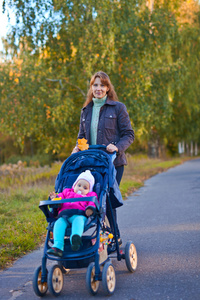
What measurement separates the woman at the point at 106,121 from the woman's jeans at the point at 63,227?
1171mm

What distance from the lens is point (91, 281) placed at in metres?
3.96

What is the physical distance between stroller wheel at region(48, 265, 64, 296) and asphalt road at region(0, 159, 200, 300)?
0.09m

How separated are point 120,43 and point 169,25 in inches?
90.8

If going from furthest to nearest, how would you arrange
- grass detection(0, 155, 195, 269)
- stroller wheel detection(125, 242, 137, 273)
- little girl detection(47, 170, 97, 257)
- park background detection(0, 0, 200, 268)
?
park background detection(0, 0, 200, 268) < grass detection(0, 155, 195, 269) < stroller wheel detection(125, 242, 137, 273) < little girl detection(47, 170, 97, 257)

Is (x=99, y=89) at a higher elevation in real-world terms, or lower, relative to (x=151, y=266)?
higher

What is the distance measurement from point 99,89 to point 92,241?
1.91m

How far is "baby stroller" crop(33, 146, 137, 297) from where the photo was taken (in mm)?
4000

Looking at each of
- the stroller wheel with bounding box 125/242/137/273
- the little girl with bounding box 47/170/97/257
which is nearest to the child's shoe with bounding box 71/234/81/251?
the little girl with bounding box 47/170/97/257

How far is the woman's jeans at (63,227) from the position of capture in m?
4.04

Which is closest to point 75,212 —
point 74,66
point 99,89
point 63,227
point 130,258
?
point 63,227

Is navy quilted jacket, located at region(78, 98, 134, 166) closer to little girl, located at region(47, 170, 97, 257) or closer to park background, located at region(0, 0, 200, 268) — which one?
little girl, located at region(47, 170, 97, 257)

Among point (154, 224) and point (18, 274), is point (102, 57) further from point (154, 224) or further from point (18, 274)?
point (18, 274)

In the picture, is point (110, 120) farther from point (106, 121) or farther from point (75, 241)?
point (75, 241)

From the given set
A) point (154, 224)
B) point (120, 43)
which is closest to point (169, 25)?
point (120, 43)
